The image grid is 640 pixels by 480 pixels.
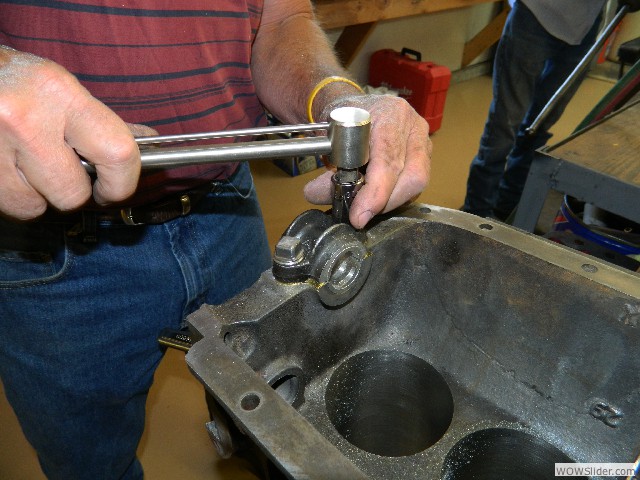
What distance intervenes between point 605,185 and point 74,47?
33.1 inches

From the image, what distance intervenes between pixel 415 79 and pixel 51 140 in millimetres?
2330

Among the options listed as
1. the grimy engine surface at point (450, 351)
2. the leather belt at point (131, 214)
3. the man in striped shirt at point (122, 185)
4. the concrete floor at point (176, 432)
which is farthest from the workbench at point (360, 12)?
the grimy engine surface at point (450, 351)

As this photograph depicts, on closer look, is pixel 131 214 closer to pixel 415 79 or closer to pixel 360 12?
pixel 360 12

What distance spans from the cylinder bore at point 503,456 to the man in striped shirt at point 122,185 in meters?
0.28

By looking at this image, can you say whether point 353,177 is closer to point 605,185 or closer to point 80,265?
point 80,265

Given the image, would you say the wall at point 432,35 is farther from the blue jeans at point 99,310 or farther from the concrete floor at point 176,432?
the blue jeans at point 99,310

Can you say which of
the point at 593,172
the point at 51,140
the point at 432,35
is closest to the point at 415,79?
the point at 432,35

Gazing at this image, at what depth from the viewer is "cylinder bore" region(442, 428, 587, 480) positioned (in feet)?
1.80

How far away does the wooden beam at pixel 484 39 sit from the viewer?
3.02m

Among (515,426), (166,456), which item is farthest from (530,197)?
(166,456)

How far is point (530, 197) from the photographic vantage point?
100cm

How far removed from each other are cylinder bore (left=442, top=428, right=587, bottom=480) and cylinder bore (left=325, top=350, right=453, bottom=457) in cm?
5

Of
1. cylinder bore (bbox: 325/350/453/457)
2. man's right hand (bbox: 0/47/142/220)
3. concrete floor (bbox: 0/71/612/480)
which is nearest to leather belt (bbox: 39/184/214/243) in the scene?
man's right hand (bbox: 0/47/142/220)

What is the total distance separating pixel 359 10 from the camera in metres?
1.94
